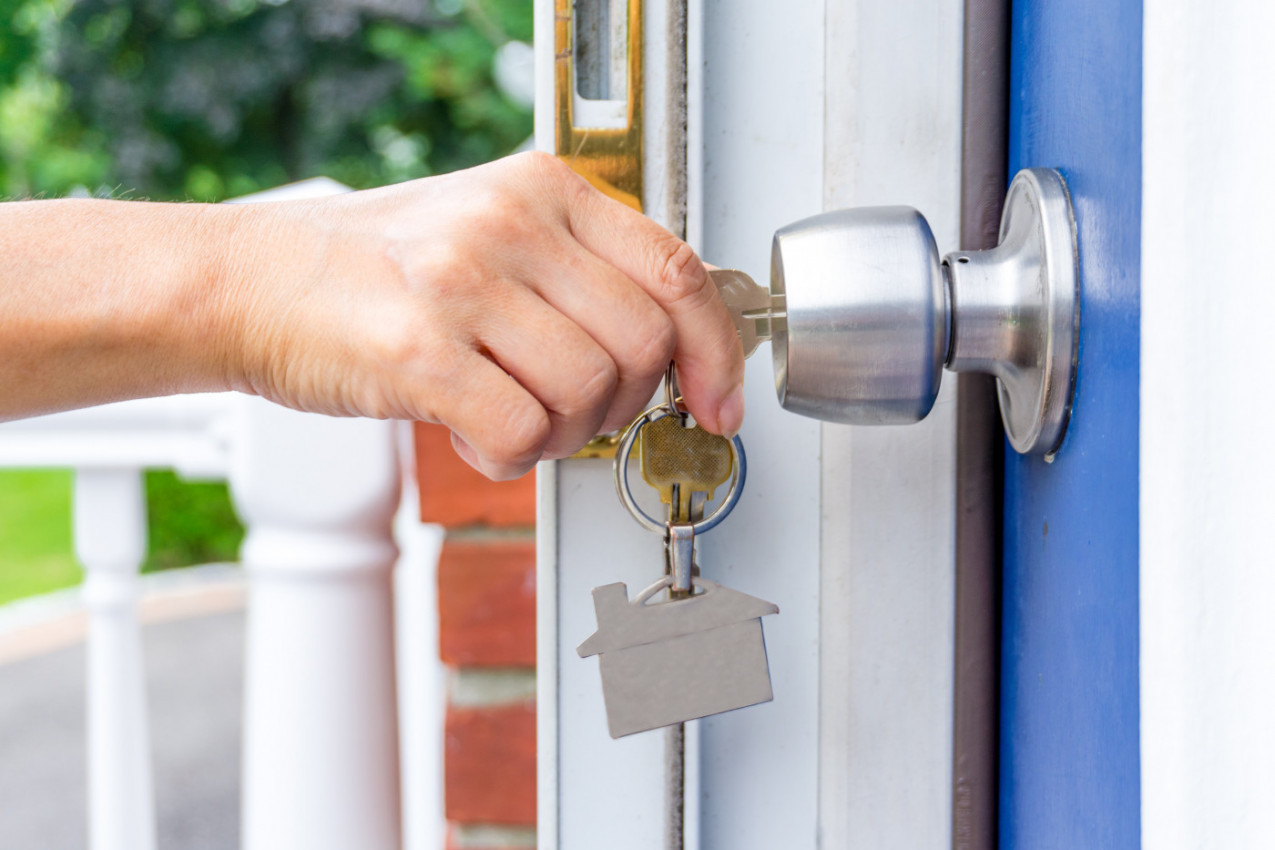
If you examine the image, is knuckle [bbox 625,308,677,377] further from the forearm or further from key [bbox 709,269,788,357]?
the forearm

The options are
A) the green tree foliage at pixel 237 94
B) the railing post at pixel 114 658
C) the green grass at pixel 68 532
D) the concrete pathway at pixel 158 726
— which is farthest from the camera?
the green grass at pixel 68 532

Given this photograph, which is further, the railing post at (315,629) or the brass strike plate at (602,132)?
the railing post at (315,629)

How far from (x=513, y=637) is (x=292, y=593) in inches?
6.5

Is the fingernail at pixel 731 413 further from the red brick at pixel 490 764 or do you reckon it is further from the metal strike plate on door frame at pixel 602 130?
the red brick at pixel 490 764

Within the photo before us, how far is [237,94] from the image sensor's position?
5719 mm

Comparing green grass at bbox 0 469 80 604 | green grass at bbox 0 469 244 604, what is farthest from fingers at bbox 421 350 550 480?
green grass at bbox 0 469 80 604

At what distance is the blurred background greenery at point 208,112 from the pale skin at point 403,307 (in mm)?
5100

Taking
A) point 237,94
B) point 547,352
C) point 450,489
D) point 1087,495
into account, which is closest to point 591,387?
point 547,352

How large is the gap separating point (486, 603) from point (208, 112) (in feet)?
19.2

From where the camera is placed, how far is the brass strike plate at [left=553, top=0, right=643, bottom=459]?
0.38m

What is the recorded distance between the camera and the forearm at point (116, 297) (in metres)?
0.36

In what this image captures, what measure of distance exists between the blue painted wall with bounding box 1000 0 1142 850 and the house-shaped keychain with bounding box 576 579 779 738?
0.32 feet

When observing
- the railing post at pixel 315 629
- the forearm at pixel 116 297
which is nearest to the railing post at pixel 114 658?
the railing post at pixel 315 629

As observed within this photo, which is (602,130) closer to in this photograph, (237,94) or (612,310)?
(612,310)
